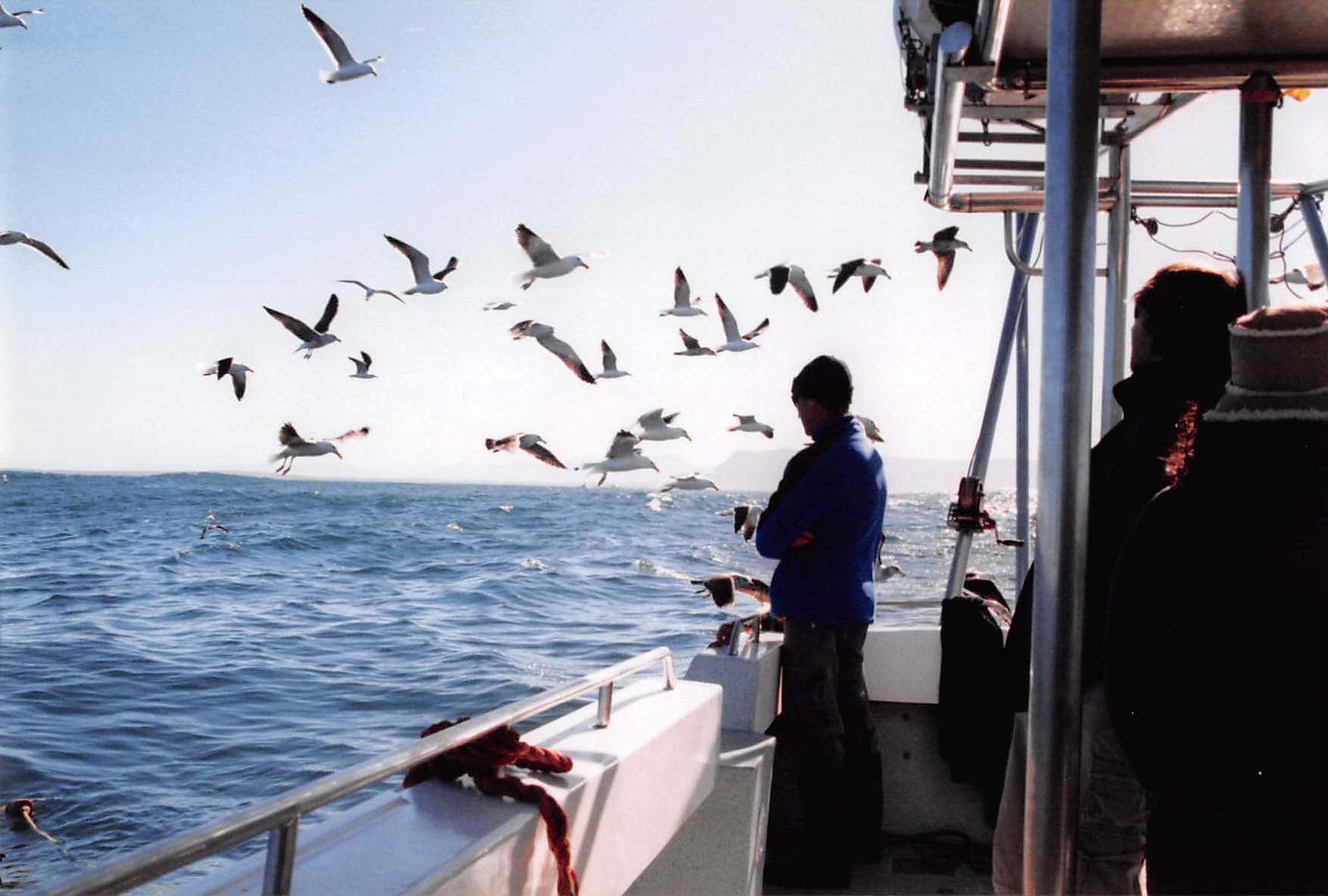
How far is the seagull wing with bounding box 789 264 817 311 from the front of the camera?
7.76 meters

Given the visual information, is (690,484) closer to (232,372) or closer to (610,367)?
(610,367)

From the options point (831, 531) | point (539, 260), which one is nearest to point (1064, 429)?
point (831, 531)

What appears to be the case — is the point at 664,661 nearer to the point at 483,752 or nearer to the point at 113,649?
the point at 483,752

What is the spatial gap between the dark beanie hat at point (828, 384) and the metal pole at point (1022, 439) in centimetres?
64

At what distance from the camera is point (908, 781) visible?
3.66 metres

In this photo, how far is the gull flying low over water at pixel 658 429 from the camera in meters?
8.23

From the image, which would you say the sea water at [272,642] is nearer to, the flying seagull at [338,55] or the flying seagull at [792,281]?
the flying seagull at [792,281]

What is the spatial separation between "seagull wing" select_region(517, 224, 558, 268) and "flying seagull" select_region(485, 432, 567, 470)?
1.33 meters

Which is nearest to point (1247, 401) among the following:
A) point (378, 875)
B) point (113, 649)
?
point (378, 875)

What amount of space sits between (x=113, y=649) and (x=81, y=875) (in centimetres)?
1062

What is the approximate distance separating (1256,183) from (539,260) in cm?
700

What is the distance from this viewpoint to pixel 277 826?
1.22 m

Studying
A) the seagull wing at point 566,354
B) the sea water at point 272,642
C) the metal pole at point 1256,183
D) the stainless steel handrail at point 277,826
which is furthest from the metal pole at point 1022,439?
the seagull wing at point 566,354

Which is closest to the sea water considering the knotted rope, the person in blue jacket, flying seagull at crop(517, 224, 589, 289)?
the knotted rope
